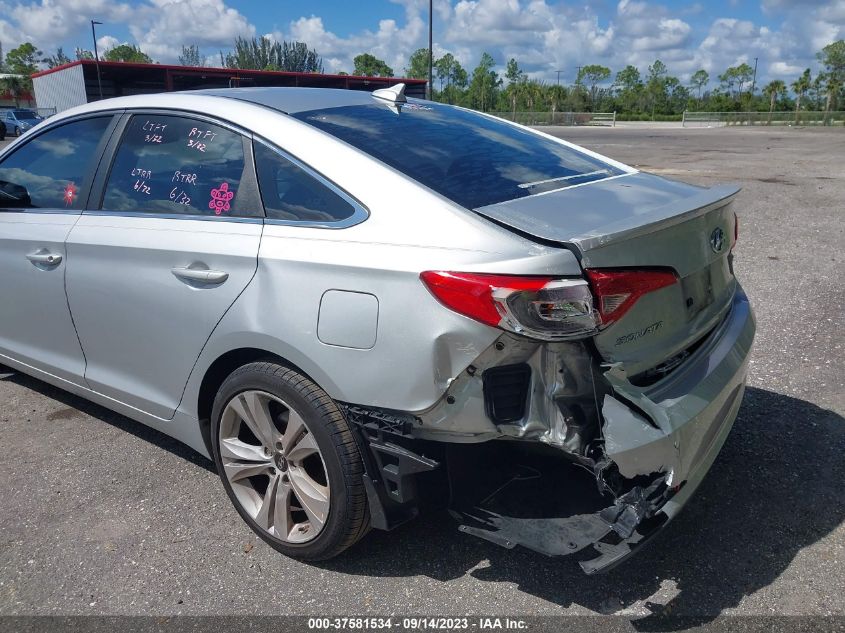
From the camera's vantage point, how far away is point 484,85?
96.6m

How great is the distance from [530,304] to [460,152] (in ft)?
3.32

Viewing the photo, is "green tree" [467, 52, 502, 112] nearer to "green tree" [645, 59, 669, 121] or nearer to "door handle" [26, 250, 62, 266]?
"green tree" [645, 59, 669, 121]

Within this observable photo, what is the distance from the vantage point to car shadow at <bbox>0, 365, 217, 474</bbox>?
3.54m

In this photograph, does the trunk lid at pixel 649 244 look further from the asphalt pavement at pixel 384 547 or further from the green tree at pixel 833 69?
the green tree at pixel 833 69

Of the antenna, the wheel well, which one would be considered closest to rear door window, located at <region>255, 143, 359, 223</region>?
the wheel well

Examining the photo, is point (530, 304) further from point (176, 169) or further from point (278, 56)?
point (278, 56)

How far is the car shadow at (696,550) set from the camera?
7.99 ft

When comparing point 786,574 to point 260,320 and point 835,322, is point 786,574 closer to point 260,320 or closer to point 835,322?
point 260,320

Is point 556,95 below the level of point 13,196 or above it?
above

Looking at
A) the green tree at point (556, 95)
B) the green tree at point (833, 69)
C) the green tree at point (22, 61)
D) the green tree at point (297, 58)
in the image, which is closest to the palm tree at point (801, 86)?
the green tree at point (833, 69)

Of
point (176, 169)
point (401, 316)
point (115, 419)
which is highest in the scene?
point (176, 169)

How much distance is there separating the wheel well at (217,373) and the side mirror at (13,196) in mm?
1690

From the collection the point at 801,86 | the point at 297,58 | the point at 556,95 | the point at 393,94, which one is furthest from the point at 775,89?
the point at 393,94

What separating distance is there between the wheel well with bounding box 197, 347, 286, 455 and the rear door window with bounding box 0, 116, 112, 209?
3.99 feet
